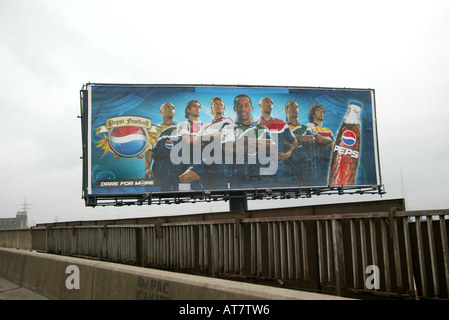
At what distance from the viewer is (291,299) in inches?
139

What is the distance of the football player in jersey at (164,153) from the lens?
23.5m

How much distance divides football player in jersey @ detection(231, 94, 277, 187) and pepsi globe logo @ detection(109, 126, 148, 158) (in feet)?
18.3

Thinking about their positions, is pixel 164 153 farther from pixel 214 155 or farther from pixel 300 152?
pixel 300 152

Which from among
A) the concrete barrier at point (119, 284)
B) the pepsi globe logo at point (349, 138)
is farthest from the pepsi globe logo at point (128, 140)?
the concrete barrier at point (119, 284)

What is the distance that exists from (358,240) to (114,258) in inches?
323

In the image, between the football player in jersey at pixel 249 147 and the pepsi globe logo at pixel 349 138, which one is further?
the pepsi globe logo at pixel 349 138

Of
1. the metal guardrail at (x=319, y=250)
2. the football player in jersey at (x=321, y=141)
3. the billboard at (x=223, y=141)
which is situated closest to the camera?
the metal guardrail at (x=319, y=250)

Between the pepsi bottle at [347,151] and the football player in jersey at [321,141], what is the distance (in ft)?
1.22

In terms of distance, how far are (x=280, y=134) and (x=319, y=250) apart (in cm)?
1963

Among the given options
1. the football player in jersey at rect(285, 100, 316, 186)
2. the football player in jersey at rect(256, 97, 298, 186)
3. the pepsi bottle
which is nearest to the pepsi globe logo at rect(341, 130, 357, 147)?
the pepsi bottle

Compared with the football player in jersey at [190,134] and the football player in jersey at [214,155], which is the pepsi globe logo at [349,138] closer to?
the football player in jersey at [214,155]

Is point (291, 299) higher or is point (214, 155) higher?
point (214, 155)
